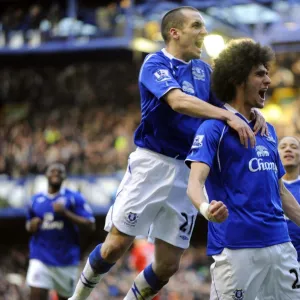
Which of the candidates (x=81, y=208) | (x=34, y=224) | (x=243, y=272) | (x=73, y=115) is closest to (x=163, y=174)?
(x=243, y=272)

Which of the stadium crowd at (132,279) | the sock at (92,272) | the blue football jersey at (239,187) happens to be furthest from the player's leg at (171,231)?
the stadium crowd at (132,279)

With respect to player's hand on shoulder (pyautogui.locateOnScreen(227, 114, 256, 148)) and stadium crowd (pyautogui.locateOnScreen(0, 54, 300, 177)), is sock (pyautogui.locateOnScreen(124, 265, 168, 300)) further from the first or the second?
stadium crowd (pyautogui.locateOnScreen(0, 54, 300, 177))

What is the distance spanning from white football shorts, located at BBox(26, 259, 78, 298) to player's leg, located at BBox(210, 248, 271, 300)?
607 centimetres

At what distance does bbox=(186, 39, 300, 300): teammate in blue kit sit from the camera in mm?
5391

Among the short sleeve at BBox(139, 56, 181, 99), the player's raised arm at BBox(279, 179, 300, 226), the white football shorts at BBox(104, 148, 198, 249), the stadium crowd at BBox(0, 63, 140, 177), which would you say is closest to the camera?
the player's raised arm at BBox(279, 179, 300, 226)

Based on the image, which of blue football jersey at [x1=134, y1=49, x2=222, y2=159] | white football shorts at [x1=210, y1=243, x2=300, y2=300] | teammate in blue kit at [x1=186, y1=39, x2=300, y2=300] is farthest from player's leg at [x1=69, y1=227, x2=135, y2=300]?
white football shorts at [x1=210, y1=243, x2=300, y2=300]

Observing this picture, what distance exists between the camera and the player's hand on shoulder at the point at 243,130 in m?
5.43

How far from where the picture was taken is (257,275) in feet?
17.7

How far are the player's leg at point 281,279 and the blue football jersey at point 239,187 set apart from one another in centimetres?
8

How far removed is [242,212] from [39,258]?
6445 millimetres

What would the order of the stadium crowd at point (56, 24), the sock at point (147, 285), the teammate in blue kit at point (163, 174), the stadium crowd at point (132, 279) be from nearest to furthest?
the teammate in blue kit at point (163, 174)
the sock at point (147, 285)
the stadium crowd at point (132, 279)
the stadium crowd at point (56, 24)

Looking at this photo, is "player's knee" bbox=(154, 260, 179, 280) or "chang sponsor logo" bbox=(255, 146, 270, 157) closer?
"chang sponsor logo" bbox=(255, 146, 270, 157)

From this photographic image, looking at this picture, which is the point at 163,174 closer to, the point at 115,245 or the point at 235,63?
the point at 115,245

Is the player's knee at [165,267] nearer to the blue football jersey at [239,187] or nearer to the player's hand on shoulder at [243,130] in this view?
the blue football jersey at [239,187]
